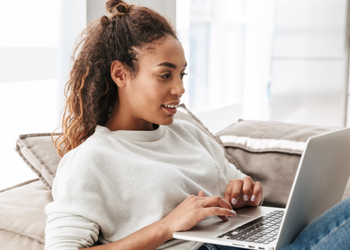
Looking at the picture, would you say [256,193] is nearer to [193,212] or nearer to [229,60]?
[193,212]

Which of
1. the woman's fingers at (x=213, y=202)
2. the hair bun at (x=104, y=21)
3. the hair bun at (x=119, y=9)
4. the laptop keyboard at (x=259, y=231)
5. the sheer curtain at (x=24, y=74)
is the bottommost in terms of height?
the laptop keyboard at (x=259, y=231)

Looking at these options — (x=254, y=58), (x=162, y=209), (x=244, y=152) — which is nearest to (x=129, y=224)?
(x=162, y=209)

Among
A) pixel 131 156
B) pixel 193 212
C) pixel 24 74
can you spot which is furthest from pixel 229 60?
pixel 193 212

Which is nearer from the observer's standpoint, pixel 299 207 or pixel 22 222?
pixel 299 207

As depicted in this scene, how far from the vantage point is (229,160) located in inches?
60.0

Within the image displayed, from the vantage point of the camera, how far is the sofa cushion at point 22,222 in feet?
3.30

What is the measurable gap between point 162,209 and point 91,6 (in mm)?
1081

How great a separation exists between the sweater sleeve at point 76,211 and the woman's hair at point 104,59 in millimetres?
190

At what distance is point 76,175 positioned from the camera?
883 mm

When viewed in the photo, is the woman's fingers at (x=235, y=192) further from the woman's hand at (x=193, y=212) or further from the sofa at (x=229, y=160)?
the sofa at (x=229, y=160)

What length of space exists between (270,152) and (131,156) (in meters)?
0.70

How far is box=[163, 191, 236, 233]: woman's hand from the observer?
85cm

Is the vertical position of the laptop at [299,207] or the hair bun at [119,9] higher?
the hair bun at [119,9]

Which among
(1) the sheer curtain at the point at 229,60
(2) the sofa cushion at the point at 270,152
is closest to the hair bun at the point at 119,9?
(2) the sofa cushion at the point at 270,152
